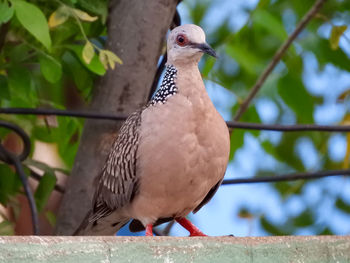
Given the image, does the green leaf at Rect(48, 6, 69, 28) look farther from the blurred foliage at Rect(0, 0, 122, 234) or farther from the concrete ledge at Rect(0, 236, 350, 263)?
the concrete ledge at Rect(0, 236, 350, 263)

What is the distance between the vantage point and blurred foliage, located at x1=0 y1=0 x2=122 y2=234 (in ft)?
10.1

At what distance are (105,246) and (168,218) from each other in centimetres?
120

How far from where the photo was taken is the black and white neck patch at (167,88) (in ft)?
9.68

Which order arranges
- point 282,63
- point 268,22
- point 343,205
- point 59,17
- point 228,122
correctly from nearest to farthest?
1. point 59,17
2. point 228,122
3. point 268,22
4. point 282,63
5. point 343,205

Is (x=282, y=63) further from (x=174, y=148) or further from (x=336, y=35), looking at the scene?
(x=174, y=148)

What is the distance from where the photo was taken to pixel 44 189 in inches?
146

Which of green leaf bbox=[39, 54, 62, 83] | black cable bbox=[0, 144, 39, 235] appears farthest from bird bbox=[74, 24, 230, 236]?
black cable bbox=[0, 144, 39, 235]

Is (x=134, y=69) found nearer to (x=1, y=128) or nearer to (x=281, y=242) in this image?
(x=1, y=128)

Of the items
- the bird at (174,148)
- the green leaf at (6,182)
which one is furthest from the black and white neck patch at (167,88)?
the green leaf at (6,182)

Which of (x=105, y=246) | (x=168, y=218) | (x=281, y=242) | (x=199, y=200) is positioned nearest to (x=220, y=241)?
(x=281, y=242)

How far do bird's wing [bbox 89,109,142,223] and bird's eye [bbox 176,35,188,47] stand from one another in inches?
11.9

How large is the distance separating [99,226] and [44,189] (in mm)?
421

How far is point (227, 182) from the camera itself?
3727mm

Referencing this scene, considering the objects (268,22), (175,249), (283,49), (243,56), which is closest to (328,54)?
(283,49)
